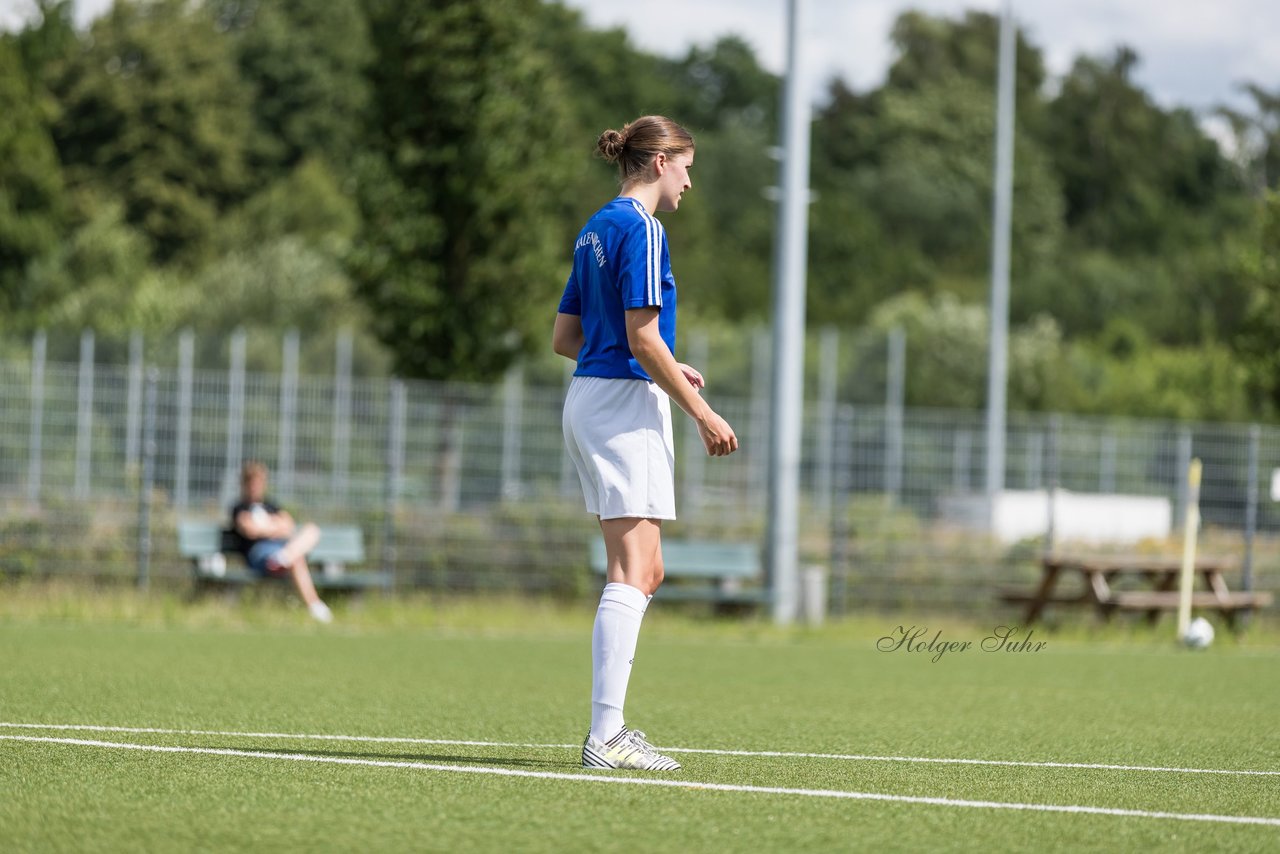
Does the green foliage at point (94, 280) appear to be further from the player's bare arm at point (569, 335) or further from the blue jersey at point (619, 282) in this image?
the blue jersey at point (619, 282)

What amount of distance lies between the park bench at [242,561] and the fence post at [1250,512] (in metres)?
7.83

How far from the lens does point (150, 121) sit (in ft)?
165

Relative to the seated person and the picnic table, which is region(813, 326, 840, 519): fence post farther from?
the seated person

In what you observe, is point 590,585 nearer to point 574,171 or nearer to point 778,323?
point 778,323

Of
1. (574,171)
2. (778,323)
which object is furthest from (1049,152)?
(778,323)

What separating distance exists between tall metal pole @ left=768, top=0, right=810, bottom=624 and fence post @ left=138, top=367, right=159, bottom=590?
213 inches

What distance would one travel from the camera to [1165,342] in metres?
57.6

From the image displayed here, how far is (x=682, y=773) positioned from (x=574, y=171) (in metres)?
16.7

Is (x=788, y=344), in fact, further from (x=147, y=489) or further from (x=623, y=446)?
(x=623, y=446)

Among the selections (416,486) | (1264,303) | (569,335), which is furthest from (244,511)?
(1264,303)

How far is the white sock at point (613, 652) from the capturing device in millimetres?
5387

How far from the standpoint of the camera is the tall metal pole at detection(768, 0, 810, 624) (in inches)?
623

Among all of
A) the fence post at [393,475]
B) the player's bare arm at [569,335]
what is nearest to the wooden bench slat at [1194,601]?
the fence post at [393,475]
